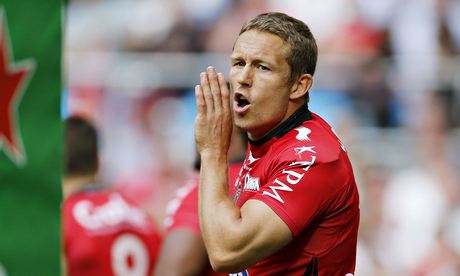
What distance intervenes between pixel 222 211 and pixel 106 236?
3080 millimetres

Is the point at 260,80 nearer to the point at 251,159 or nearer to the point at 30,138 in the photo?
the point at 251,159

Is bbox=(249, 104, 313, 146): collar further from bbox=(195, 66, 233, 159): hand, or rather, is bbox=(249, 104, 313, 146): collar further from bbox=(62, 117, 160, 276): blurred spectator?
bbox=(62, 117, 160, 276): blurred spectator

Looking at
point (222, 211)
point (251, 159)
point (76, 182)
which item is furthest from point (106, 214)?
point (222, 211)

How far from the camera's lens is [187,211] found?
17.9ft

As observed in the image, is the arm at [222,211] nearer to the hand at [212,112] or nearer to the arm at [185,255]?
the hand at [212,112]

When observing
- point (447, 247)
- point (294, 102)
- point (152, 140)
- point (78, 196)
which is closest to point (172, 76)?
point (152, 140)

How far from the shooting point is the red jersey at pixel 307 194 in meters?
3.70

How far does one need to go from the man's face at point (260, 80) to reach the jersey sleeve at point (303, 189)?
0.76 ft

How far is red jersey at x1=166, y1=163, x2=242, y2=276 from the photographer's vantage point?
539 cm

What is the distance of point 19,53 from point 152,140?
7416mm

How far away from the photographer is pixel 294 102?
4.04 meters

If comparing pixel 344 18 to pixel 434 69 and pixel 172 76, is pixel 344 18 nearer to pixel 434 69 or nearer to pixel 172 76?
pixel 434 69

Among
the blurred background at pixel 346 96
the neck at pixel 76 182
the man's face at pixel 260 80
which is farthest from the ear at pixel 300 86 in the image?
the blurred background at pixel 346 96

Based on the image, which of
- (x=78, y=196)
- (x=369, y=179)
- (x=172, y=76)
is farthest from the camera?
(x=172, y=76)
